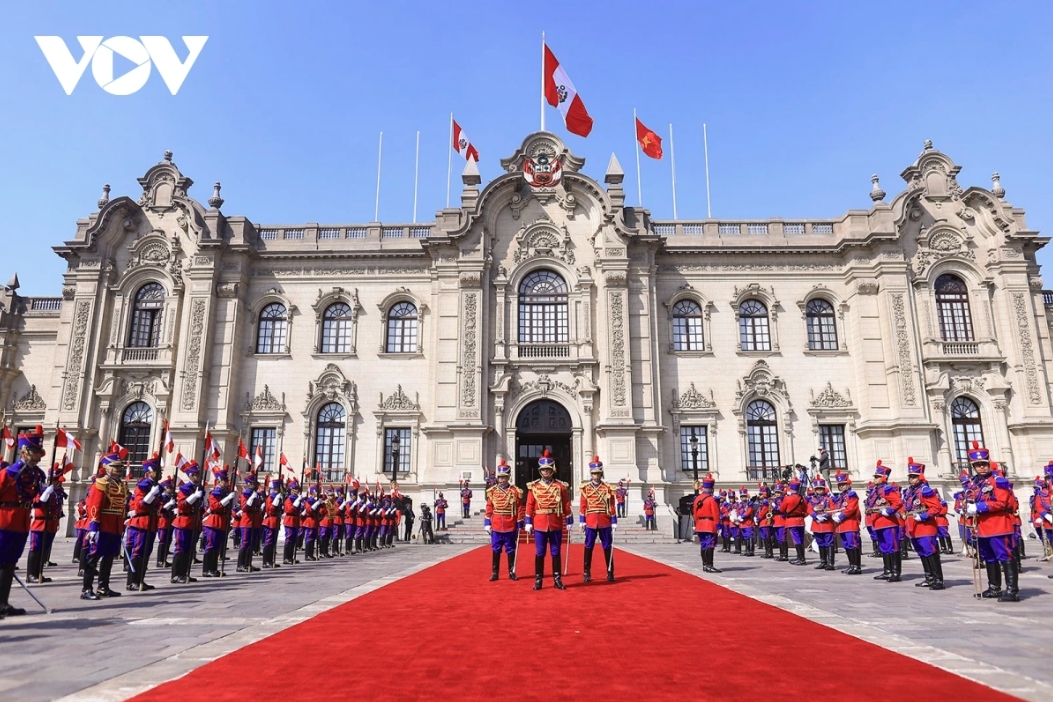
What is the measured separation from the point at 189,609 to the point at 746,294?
84.6 feet

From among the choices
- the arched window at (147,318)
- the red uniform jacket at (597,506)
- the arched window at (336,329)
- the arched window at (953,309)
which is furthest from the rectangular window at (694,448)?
the arched window at (147,318)

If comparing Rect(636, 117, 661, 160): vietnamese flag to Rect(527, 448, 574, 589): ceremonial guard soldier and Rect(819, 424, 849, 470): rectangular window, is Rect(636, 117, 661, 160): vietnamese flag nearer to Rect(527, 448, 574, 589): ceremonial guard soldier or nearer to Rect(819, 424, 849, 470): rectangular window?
Rect(819, 424, 849, 470): rectangular window

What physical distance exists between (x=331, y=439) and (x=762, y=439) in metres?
18.1

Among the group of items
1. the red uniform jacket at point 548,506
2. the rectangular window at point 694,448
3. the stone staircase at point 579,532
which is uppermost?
the rectangular window at point 694,448

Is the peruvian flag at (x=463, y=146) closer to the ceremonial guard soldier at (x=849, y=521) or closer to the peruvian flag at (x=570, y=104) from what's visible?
the peruvian flag at (x=570, y=104)

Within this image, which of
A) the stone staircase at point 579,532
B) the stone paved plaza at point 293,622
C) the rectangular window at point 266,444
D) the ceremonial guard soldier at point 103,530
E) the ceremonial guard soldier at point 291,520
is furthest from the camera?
the rectangular window at point 266,444

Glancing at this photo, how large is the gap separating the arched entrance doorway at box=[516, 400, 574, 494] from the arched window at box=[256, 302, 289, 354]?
11.1 meters

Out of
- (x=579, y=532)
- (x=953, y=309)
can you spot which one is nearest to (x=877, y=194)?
(x=953, y=309)

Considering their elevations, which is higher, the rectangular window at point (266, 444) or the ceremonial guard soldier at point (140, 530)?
the rectangular window at point (266, 444)

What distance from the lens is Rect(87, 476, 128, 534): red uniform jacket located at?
9.98 m

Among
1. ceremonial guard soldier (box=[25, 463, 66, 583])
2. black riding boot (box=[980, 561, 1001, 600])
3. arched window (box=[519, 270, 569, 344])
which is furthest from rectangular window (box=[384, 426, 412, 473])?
black riding boot (box=[980, 561, 1001, 600])

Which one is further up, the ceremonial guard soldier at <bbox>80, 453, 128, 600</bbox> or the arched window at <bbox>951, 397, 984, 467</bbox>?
the arched window at <bbox>951, 397, 984, 467</bbox>

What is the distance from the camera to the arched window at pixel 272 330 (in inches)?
1174

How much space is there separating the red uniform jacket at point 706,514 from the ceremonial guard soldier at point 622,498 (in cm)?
1167
